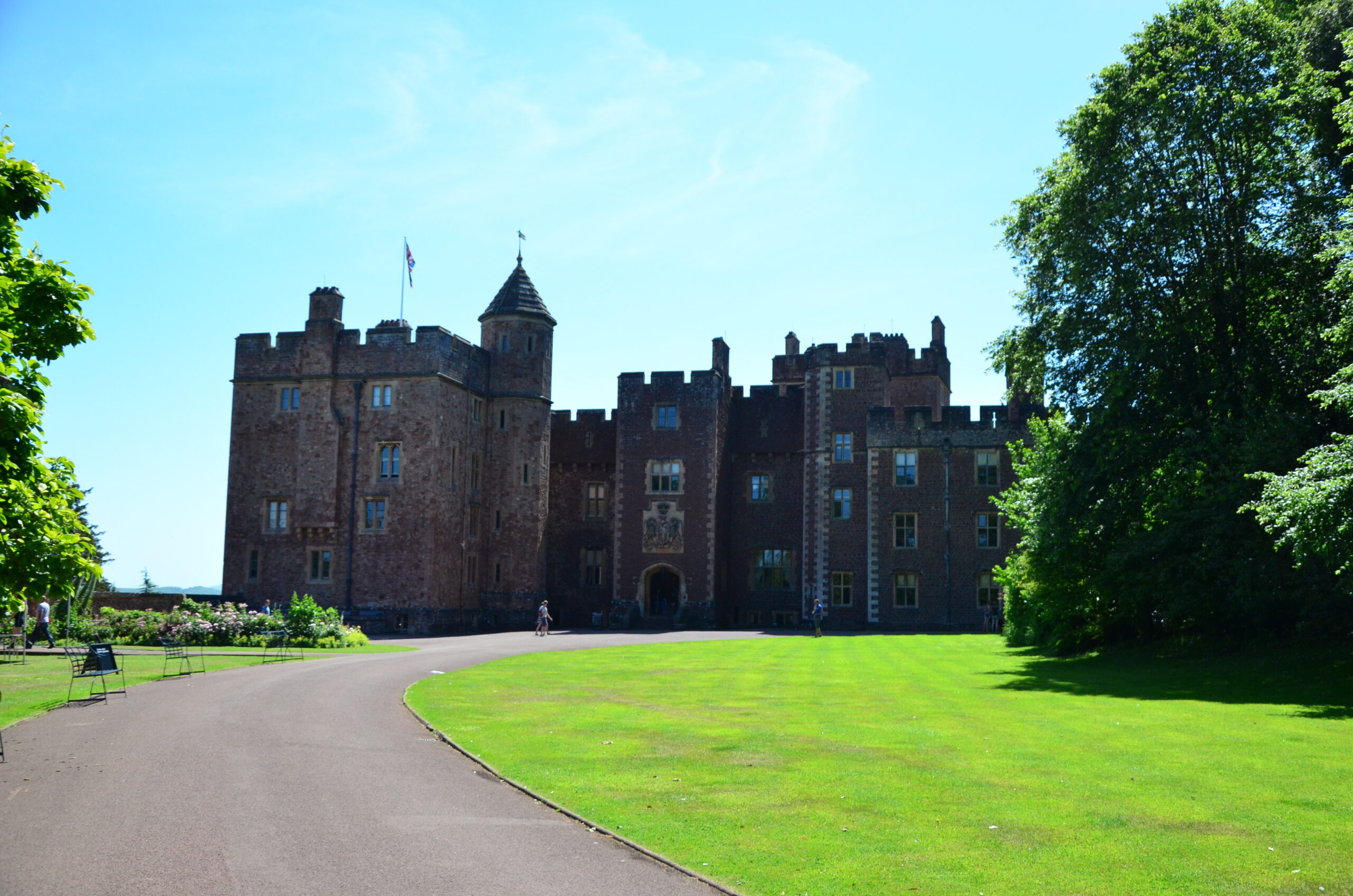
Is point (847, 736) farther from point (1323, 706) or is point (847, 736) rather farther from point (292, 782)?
point (1323, 706)

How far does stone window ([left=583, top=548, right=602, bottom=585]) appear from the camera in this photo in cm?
5647

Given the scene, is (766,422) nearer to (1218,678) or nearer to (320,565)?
(320,565)

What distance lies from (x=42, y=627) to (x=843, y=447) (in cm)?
3600

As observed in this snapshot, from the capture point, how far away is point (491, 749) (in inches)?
518

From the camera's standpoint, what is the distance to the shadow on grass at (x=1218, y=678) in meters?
18.1

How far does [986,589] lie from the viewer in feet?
166

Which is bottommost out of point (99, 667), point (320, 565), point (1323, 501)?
point (99, 667)

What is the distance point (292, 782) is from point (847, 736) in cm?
683

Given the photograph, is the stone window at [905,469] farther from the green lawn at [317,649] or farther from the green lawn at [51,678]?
the green lawn at [51,678]

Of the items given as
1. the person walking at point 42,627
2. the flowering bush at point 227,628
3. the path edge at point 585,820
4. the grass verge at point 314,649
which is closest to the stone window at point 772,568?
the grass verge at point 314,649

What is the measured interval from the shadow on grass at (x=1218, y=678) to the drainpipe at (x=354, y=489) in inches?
1224

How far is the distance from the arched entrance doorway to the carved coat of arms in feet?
3.30

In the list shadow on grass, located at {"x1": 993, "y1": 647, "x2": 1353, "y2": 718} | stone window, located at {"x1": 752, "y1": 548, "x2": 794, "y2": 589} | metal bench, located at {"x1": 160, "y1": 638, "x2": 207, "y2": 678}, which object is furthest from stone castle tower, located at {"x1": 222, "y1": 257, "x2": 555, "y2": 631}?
shadow on grass, located at {"x1": 993, "y1": 647, "x2": 1353, "y2": 718}

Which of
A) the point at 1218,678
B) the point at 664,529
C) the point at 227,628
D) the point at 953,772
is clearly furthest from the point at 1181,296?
the point at 664,529
